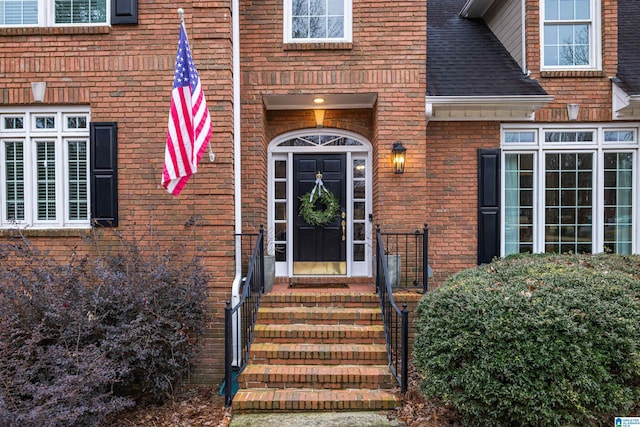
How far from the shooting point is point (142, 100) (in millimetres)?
5441

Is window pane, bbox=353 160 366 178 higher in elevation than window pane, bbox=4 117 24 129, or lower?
lower

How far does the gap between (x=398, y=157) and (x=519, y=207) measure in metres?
2.44

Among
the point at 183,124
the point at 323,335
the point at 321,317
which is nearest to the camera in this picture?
the point at 183,124

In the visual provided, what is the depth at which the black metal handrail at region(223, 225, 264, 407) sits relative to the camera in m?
4.34

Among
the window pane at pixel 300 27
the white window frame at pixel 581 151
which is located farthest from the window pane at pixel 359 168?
the white window frame at pixel 581 151

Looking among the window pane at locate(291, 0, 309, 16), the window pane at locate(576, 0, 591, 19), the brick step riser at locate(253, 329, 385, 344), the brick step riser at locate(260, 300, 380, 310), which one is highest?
the window pane at locate(576, 0, 591, 19)

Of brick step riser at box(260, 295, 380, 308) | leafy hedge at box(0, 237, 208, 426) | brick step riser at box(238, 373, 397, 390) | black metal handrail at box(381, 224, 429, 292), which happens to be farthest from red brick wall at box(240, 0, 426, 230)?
leafy hedge at box(0, 237, 208, 426)

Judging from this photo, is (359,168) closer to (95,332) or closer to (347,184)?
(347,184)

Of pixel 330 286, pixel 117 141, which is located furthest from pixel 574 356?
pixel 117 141

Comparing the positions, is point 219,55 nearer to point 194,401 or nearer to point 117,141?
point 117,141

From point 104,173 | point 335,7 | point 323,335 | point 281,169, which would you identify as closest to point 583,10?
point 335,7

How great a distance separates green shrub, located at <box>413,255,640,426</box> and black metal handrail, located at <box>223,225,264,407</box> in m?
2.04

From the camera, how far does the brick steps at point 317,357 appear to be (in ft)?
14.0

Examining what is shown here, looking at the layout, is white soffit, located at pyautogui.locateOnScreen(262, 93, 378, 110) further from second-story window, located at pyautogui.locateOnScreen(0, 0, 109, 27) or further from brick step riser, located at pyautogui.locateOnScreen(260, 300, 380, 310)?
brick step riser, located at pyautogui.locateOnScreen(260, 300, 380, 310)
